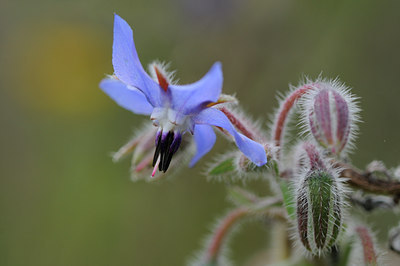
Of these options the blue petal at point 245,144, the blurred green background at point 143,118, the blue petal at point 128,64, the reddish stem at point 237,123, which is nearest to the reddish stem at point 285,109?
the reddish stem at point 237,123

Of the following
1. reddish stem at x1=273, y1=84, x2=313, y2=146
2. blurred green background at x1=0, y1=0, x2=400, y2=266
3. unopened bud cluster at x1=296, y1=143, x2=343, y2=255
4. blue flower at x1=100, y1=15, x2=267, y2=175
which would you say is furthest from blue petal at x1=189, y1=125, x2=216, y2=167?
blurred green background at x1=0, y1=0, x2=400, y2=266

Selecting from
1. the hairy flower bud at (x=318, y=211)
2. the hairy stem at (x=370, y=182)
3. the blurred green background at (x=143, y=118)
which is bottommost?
the hairy flower bud at (x=318, y=211)

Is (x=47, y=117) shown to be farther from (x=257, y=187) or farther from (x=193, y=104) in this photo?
(x=193, y=104)

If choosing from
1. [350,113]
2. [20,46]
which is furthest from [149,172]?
[20,46]

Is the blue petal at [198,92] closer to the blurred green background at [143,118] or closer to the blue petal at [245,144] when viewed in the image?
the blue petal at [245,144]

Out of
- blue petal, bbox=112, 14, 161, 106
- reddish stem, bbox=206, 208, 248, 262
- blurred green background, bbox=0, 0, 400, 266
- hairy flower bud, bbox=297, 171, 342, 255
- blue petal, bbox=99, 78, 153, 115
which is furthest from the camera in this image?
blurred green background, bbox=0, 0, 400, 266

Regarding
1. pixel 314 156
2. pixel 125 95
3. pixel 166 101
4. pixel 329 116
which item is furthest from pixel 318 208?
pixel 125 95

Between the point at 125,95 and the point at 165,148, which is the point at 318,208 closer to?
the point at 165,148

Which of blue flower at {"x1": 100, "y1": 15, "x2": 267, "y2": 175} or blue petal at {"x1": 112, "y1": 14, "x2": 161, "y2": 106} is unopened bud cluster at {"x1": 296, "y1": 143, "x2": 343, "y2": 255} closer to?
blue flower at {"x1": 100, "y1": 15, "x2": 267, "y2": 175}
